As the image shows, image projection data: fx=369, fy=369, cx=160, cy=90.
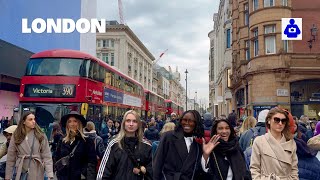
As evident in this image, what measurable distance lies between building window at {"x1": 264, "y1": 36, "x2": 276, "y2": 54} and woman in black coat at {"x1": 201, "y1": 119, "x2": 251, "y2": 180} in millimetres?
21282

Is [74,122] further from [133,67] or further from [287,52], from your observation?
[133,67]

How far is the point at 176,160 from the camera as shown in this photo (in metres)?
4.32

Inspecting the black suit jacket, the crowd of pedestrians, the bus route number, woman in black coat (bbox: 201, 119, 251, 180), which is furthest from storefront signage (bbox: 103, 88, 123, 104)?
woman in black coat (bbox: 201, 119, 251, 180)

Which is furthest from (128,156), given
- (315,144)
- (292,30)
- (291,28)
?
(292,30)

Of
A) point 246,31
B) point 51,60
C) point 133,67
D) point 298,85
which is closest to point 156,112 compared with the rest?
point 246,31

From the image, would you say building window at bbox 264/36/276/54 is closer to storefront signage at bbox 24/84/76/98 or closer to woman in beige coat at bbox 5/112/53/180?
storefront signage at bbox 24/84/76/98

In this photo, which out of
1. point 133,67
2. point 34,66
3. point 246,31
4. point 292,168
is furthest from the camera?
point 133,67

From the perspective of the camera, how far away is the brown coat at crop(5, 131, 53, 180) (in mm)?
5387

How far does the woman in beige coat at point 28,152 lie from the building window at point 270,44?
827 inches

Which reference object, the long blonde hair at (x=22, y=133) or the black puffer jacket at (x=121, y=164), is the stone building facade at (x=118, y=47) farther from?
→ the black puffer jacket at (x=121, y=164)

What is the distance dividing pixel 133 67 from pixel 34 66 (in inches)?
2638

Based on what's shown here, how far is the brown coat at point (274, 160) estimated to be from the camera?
394 cm

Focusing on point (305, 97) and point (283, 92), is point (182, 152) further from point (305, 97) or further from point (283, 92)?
point (305, 97)

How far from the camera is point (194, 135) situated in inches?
171
